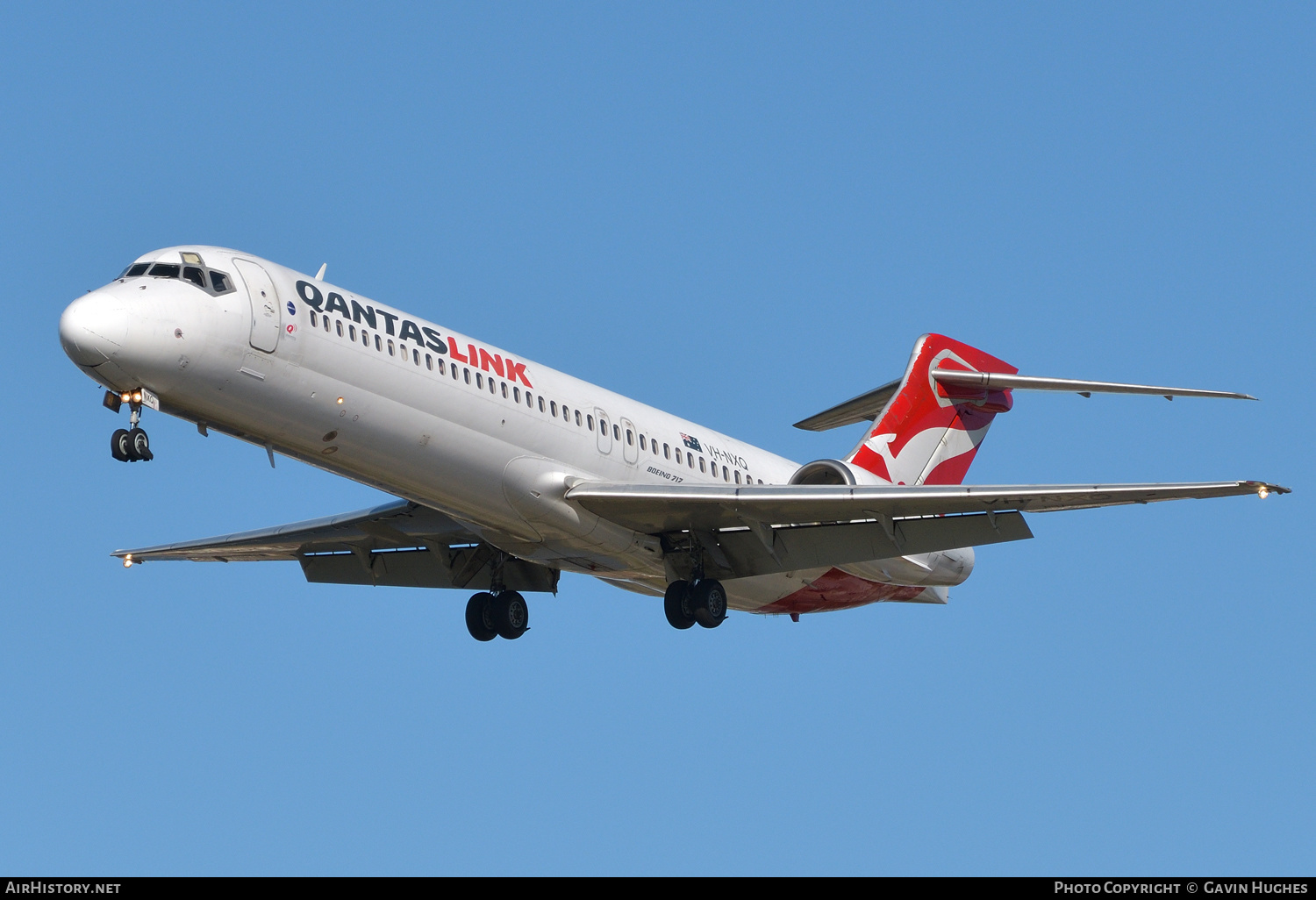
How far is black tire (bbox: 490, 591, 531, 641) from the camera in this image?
24.4 metres

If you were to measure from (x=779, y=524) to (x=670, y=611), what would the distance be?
6.12 ft

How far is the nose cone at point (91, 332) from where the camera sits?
17.9 meters

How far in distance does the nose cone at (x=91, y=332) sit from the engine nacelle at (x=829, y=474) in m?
9.87

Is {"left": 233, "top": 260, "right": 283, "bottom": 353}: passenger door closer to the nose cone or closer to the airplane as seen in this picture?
the airplane

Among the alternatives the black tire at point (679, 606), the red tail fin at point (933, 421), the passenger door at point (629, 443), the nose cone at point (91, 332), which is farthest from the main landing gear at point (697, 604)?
the nose cone at point (91, 332)

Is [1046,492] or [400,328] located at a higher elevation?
[400,328]

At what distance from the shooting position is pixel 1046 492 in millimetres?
20047

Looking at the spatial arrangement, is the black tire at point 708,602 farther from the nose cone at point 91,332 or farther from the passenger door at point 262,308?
the nose cone at point 91,332

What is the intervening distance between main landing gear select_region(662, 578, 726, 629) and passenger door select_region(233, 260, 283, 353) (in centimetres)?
654

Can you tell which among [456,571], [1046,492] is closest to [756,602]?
[456,571]

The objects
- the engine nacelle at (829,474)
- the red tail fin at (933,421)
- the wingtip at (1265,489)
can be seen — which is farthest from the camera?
the red tail fin at (933,421)

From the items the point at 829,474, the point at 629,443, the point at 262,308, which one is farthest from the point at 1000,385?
the point at 262,308

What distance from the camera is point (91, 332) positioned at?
17891 millimetres
